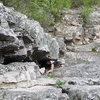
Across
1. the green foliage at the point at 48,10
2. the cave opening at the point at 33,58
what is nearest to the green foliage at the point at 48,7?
the green foliage at the point at 48,10

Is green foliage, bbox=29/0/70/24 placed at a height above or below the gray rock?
above

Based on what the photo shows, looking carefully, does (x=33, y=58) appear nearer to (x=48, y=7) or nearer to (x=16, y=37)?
(x=16, y=37)

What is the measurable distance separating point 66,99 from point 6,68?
13.4 feet

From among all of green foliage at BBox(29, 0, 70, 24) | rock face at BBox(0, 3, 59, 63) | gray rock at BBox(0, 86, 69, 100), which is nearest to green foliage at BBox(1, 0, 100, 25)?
green foliage at BBox(29, 0, 70, 24)

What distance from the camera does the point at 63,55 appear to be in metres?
23.0

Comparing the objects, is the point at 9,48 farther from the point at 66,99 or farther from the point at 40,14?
the point at 40,14

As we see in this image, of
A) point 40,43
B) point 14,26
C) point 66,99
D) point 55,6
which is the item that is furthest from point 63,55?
point 66,99

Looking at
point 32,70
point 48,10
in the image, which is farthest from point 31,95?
point 48,10

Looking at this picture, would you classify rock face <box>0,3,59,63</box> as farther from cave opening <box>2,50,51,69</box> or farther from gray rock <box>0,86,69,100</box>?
gray rock <box>0,86,69,100</box>

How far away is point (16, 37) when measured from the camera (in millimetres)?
11938

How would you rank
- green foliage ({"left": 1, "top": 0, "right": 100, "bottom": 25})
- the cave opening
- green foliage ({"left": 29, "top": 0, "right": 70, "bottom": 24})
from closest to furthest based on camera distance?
the cave opening, green foliage ({"left": 1, "top": 0, "right": 100, "bottom": 25}), green foliage ({"left": 29, "top": 0, "right": 70, "bottom": 24})

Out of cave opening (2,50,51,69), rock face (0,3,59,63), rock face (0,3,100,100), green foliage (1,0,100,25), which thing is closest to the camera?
rock face (0,3,100,100)

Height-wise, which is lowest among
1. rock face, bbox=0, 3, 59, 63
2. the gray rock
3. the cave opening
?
the cave opening

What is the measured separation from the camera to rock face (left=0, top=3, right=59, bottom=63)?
→ 1152cm
